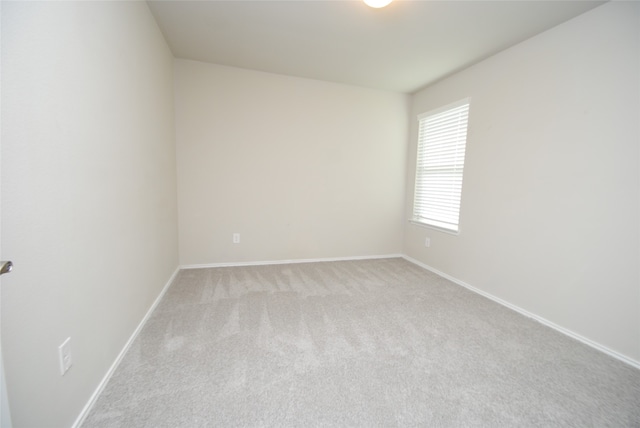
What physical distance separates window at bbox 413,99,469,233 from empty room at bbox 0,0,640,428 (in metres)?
0.03

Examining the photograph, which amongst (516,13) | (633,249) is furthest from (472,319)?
(516,13)

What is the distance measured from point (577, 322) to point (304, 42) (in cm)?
342

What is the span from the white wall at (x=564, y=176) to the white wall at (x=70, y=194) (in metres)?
3.24

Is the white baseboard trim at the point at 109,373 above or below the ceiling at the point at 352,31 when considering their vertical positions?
below

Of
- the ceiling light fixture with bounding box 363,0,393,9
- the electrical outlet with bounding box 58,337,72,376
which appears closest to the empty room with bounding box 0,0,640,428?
the electrical outlet with bounding box 58,337,72,376

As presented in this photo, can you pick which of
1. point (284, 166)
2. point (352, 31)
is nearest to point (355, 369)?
point (284, 166)

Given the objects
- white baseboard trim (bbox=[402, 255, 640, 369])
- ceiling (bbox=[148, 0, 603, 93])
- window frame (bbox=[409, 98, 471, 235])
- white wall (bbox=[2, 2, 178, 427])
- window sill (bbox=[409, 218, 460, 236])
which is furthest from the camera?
window sill (bbox=[409, 218, 460, 236])

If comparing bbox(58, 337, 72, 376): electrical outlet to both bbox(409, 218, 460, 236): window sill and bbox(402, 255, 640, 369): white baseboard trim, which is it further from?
bbox(409, 218, 460, 236): window sill

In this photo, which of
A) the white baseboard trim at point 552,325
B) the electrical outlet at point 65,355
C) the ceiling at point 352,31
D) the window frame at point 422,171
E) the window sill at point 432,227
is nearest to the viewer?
the electrical outlet at point 65,355

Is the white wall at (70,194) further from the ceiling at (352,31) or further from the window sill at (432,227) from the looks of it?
the window sill at (432,227)

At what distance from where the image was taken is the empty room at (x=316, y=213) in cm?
110

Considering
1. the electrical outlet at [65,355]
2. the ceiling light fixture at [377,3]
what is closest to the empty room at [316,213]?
the electrical outlet at [65,355]

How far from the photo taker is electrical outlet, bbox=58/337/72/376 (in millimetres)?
1083

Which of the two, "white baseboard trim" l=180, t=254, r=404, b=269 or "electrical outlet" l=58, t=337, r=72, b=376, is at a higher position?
"electrical outlet" l=58, t=337, r=72, b=376
